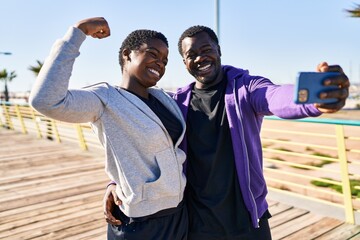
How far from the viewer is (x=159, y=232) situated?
1.54 meters

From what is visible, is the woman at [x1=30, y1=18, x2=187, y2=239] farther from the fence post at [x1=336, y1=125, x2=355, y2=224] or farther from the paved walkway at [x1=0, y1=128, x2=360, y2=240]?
the fence post at [x1=336, y1=125, x2=355, y2=224]

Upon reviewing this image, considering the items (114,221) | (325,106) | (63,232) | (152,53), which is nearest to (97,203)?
(63,232)

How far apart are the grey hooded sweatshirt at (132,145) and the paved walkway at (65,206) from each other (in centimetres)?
217

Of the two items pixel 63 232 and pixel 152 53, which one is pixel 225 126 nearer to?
pixel 152 53

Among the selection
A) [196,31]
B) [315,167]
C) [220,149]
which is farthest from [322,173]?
[196,31]

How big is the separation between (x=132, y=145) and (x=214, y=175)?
0.47m

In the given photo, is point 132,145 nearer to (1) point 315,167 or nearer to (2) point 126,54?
(2) point 126,54

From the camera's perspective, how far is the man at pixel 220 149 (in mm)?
1621

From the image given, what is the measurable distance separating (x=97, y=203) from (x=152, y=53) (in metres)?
3.36

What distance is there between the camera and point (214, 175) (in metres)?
1.68

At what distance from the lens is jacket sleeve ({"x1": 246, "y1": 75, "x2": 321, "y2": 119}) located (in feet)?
4.13

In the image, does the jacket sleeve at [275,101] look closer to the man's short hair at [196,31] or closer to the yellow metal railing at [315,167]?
the man's short hair at [196,31]

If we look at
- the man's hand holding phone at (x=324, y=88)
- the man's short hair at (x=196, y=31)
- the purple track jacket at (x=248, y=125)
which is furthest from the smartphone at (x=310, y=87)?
the man's short hair at (x=196, y=31)

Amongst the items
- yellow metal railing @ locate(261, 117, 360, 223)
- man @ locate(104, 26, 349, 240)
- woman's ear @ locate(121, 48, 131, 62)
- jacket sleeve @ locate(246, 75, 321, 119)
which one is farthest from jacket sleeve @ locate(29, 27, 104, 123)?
yellow metal railing @ locate(261, 117, 360, 223)
